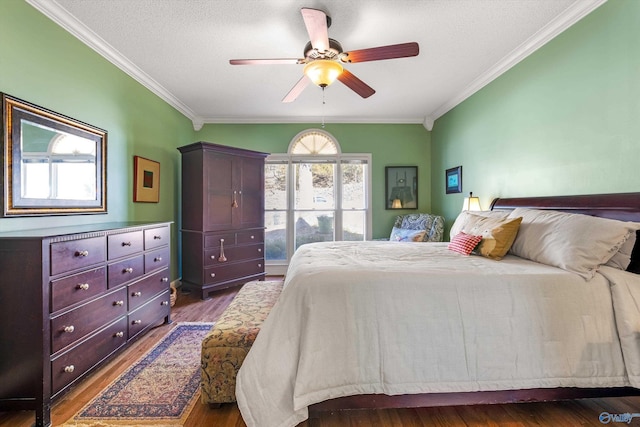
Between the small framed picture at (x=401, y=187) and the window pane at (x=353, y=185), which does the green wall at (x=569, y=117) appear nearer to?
the small framed picture at (x=401, y=187)

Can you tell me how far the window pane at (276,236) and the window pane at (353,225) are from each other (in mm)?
1057

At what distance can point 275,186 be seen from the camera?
15.8 feet

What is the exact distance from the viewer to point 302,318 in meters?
1.44

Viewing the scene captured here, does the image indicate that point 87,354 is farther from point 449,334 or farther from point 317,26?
point 317,26

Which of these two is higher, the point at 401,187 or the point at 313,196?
the point at 401,187

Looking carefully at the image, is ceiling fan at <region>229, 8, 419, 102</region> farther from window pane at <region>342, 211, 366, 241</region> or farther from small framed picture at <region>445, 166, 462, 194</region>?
window pane at <region>342, 211, 366, 241</region>

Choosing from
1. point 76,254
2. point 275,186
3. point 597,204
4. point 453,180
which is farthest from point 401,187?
point 76,254

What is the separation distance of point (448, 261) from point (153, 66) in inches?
135

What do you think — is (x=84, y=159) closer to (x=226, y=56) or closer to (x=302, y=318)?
(x=226, y=56)

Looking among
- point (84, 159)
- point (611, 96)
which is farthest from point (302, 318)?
point (611, 96)

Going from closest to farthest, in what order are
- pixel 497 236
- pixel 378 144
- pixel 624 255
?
pixel 624 255
pixel 497 236
pixel 378 144

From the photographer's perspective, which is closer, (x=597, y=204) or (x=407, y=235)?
(x=597, y=204)

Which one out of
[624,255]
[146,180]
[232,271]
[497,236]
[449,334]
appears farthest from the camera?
[232,271]

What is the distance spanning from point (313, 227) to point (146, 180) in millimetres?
2594
